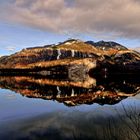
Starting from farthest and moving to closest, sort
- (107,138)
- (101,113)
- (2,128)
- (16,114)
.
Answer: (16,114), (101,113), (2,128), (107,138)

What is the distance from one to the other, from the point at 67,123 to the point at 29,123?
4.28 m

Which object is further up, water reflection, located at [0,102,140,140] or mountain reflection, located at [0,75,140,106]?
mountain reflection, located at [0,75,140,106]

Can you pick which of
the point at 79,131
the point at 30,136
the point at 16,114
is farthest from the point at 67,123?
the point at 16,114

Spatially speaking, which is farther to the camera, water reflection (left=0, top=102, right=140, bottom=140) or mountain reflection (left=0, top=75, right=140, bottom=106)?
mountain reflection (left=0, top=75, right=140, bottom=106)

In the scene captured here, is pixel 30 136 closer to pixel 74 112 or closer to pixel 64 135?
pixel 64 135

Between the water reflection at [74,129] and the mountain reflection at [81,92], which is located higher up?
the mountain reflection at [81,92]

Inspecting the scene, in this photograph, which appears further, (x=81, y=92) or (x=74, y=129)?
(x=81, y=92)

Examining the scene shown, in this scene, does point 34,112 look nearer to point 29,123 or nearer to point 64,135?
point 29,123

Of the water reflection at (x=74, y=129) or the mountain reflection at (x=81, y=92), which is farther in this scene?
the mountain reflection at (x=81, y=92)

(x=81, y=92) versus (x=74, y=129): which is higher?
(x=81, y=92)

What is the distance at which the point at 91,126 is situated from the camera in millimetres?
33906

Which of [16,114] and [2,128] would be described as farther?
[16,114]

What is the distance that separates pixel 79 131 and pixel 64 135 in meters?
2.12

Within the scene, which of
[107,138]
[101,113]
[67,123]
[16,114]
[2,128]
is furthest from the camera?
[16,114]
